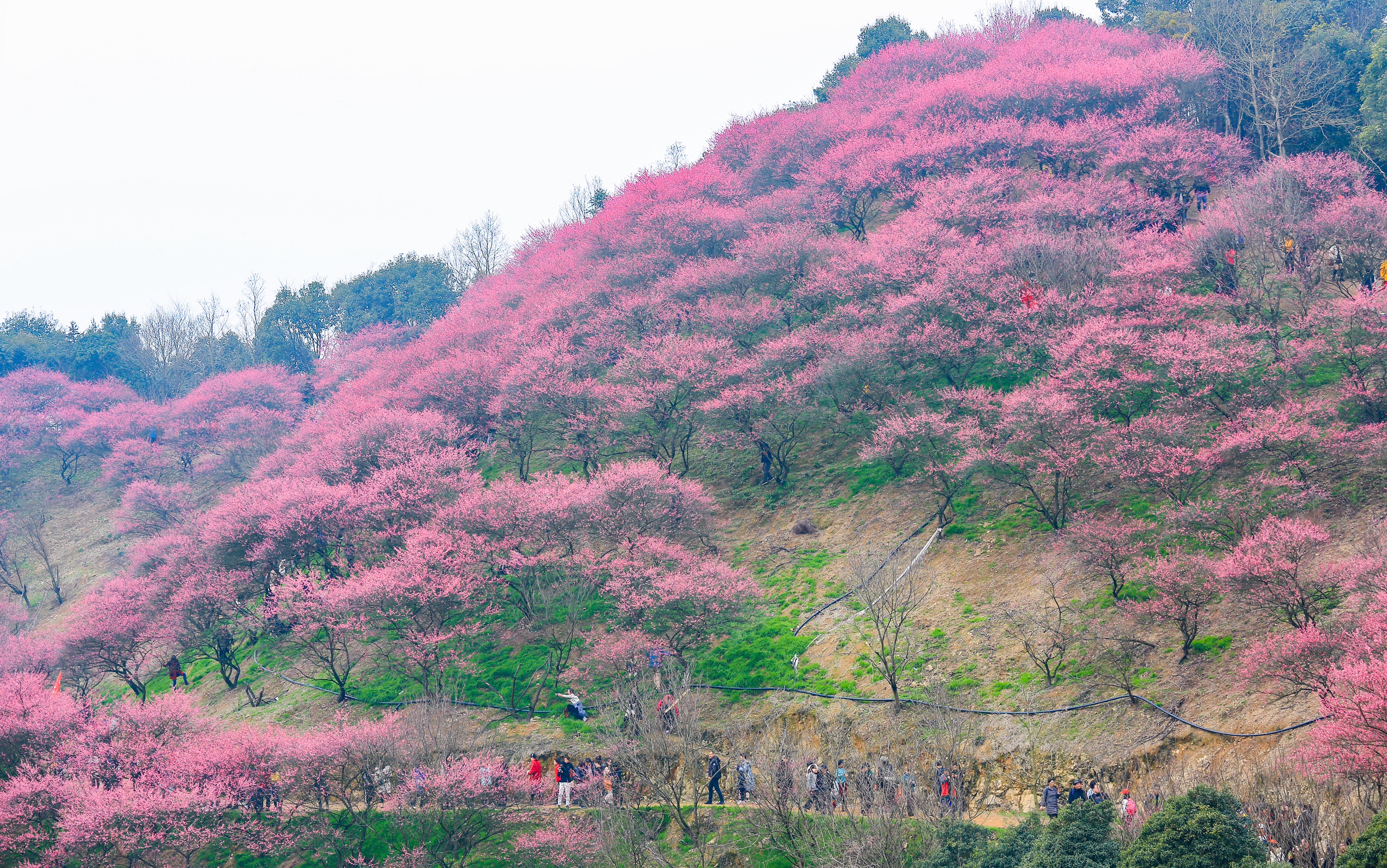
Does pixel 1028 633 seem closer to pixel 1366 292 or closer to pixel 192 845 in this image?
pixel 1366 292

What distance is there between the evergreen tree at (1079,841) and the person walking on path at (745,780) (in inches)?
323

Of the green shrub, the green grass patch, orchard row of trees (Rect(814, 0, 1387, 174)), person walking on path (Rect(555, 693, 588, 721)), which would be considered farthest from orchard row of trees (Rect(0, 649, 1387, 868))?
orchard row of trees (Rect(814, 0, 1387, 174))

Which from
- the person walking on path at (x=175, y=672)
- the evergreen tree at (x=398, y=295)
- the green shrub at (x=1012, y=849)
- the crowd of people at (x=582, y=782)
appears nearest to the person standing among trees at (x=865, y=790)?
the green shrub at (x=1012, y=849)

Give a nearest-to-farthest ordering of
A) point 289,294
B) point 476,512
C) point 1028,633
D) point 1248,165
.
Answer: point 1028,633
point 476,512
point 1248,165
point 289,294

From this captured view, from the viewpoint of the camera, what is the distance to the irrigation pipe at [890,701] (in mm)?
16516

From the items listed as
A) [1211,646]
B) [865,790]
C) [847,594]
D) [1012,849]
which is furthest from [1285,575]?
[847,594]

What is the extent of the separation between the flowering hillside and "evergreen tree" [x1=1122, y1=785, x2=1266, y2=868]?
3062mm

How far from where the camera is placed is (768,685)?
24078mm

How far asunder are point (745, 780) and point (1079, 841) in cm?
919

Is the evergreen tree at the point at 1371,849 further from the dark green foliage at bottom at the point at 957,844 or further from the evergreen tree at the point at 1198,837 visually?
the dark green foliage at bottom at the point at 957,844

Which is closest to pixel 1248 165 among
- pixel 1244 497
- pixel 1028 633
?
pixel 1244 497

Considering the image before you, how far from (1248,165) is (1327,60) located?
815 cm

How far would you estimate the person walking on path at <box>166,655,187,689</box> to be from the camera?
1253 inches

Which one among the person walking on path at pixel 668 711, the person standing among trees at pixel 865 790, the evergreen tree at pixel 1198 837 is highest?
the evergreen tree at pixel 1198 837
